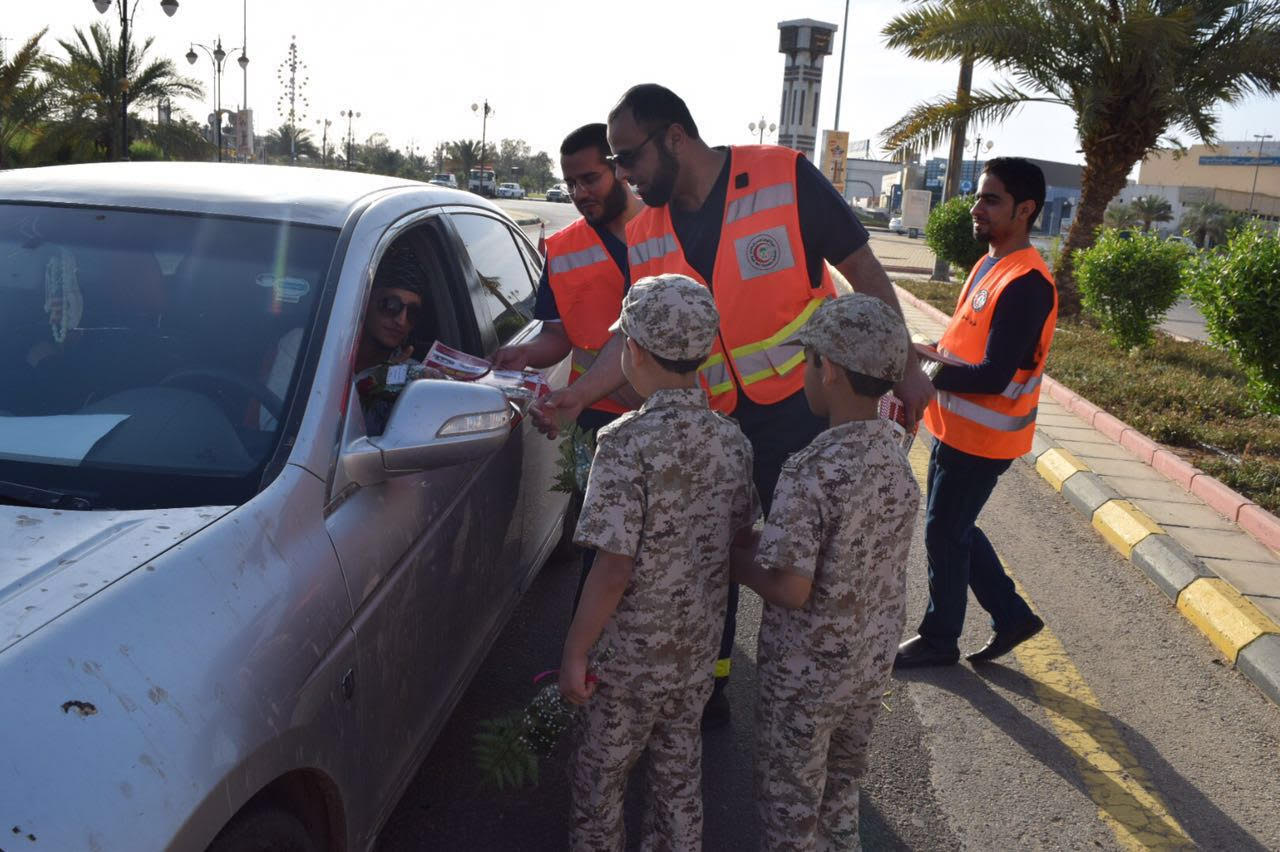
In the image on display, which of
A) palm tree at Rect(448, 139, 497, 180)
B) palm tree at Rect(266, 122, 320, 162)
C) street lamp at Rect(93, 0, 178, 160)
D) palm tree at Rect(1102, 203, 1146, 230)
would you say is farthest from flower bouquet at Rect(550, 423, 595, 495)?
palm tree at Rect(448, 139, 497, 180)

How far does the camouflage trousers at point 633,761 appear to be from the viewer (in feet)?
8.40

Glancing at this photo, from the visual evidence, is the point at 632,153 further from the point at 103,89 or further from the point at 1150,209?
the point at 1150,209

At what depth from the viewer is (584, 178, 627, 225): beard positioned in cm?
373

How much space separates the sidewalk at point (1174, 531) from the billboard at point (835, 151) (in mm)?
29099

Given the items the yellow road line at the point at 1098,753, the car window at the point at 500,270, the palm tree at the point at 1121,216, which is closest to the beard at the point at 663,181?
the car window at the point at 500,270

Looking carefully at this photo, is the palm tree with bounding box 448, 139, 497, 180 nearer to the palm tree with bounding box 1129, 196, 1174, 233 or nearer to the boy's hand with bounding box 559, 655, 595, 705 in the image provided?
the palm tree with bounding box 1129, 196, 1174, 233

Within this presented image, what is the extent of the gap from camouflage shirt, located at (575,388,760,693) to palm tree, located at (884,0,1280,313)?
13058 millimetres

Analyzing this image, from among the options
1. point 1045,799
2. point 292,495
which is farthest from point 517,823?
Answer: point 1045,799

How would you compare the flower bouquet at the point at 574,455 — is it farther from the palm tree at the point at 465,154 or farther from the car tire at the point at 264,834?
the palm tree at the point at 465,154

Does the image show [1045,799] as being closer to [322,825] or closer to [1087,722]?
[1087,722]

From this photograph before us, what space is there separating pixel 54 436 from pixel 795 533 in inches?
63.0

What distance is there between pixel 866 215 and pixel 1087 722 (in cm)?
7110

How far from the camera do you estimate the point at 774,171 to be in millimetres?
3262

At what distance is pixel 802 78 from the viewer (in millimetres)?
39031
